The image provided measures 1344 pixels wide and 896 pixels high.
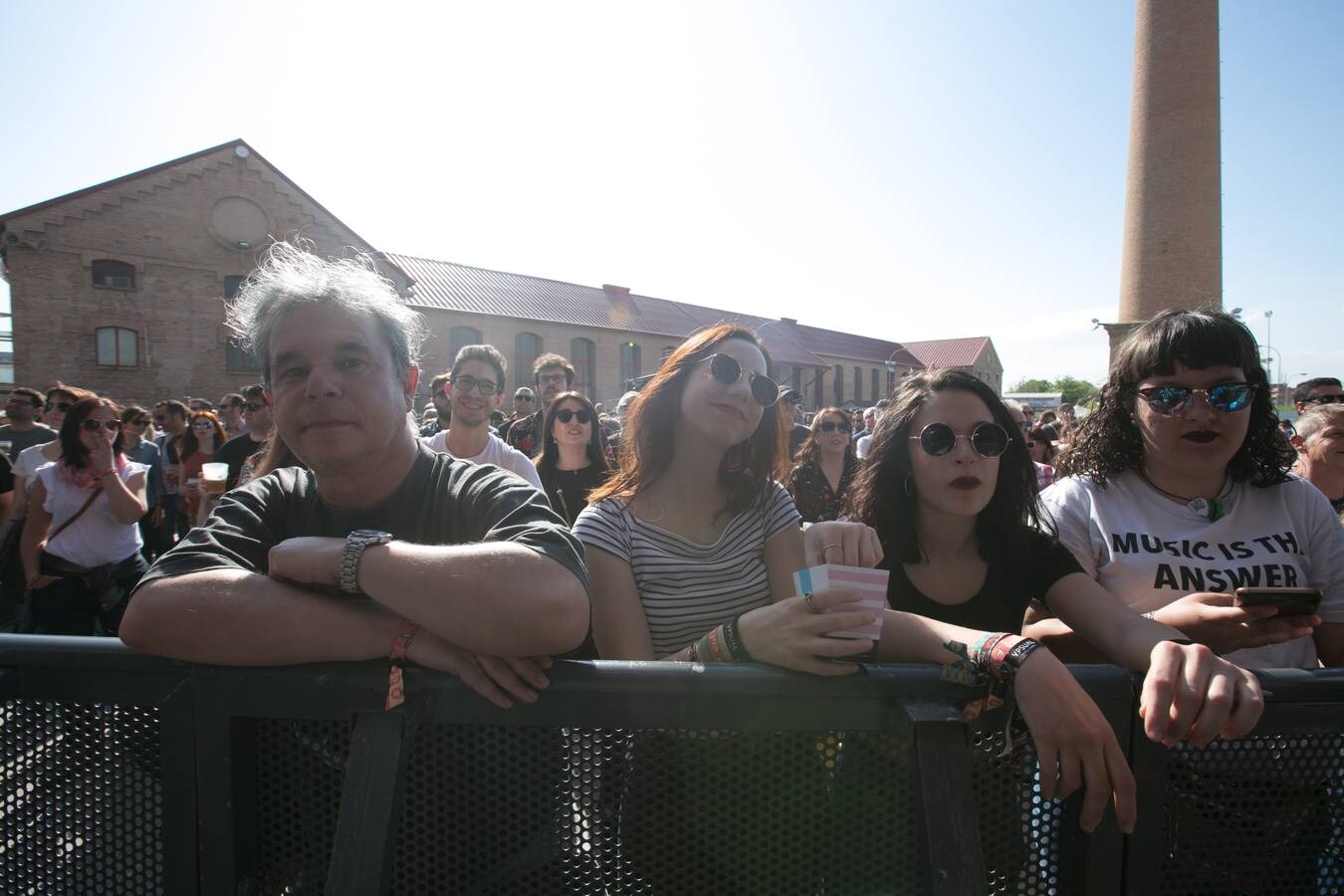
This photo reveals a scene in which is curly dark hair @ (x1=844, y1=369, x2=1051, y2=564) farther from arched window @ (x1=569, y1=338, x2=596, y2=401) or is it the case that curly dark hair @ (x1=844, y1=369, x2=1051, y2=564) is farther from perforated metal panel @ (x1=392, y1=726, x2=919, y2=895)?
arched window @ (x1=569, y1=338, x2=596, y2=401)

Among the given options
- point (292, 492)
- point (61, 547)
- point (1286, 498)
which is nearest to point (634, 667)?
point (292, 492)

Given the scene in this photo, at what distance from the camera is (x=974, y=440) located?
6.22 ft

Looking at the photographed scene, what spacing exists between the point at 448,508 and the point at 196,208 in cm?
2582

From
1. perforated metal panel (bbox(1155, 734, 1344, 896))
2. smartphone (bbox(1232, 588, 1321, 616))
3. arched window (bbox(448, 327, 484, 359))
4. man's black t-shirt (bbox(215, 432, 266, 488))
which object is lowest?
perforated metal panel (bbox(1155, 734, 1344, 896))

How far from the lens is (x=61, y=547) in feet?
13.0

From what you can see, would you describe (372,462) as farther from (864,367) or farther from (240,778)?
(864,367)

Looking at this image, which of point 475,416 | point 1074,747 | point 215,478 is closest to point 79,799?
point 1074,747

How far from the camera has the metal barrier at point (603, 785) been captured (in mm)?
1110

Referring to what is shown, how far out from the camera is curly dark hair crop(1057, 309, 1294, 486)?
2.00m

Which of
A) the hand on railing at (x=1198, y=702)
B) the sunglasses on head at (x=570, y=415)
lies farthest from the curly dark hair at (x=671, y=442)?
the sunglasses on head at (x=570, y=415)

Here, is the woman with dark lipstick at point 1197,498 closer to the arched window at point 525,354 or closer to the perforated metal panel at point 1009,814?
the perforated metal panel at point 1009,814

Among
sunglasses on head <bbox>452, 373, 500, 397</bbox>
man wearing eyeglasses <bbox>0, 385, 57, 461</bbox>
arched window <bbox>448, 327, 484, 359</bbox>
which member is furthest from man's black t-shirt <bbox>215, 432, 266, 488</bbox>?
arched window <bbox>448, 327, 484, 359</bbox>

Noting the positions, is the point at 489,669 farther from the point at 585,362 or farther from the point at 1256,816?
the point at 585,362

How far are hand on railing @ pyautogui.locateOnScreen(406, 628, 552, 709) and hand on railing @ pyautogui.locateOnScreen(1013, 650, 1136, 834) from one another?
2.51 feet
